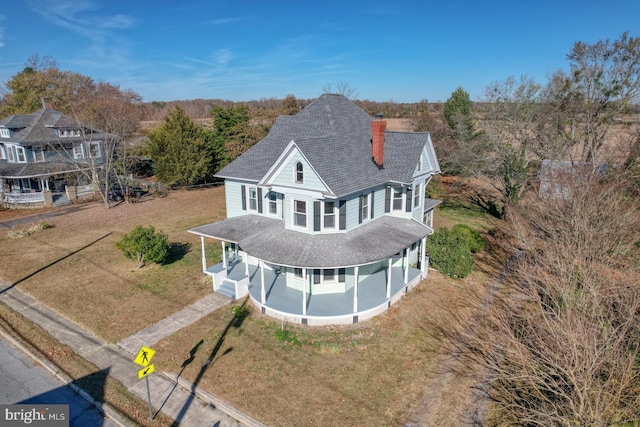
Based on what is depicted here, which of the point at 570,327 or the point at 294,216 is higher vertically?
the point at 294,216

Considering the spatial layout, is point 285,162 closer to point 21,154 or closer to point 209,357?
point 209,357

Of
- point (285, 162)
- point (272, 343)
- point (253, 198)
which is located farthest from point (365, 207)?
point (272, 343)

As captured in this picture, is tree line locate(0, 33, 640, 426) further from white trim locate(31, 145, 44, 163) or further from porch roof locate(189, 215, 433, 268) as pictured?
white trim locate(31, 145, 44, 163)

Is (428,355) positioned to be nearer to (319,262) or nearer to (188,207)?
(319,262)

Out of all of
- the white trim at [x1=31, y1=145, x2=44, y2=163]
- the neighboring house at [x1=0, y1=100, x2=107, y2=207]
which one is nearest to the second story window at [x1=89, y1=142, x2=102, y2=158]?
the neighboring house at [x1=0, y1=100, x2=107, y2=207]

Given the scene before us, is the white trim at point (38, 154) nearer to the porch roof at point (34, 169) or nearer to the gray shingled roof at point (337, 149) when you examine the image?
the porch roof at point (34, 169)

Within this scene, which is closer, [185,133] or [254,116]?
[185,133]

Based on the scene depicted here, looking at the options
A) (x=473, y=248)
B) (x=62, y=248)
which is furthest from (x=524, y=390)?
(x=62, y=248)
